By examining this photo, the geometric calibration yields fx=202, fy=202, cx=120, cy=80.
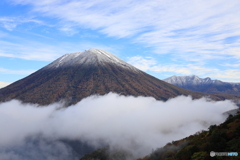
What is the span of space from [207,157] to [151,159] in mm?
27025

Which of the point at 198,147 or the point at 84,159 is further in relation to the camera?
the point at 84,159

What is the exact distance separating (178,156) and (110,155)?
151298mm

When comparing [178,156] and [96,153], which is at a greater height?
[178,156]

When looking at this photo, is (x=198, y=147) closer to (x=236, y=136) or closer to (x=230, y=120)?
(x=236, y=136)

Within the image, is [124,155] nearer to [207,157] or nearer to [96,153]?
[96,153]

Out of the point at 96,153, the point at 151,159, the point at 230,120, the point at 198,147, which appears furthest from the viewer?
the point at 96,153

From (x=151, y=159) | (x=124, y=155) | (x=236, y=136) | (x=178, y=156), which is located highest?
(x=236, y=136)

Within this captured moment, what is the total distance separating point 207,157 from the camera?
30.0m

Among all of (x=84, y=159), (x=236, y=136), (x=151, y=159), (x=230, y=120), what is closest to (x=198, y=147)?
(x=236, y=136)

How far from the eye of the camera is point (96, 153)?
18562cm

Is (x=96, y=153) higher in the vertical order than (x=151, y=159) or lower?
lower

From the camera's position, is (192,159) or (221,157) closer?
(221,157)

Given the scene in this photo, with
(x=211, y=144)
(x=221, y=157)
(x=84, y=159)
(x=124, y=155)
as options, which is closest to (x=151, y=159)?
(x=211, y=144)

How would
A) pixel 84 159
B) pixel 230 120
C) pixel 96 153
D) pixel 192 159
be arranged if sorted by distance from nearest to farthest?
pixel 192 159 < pixel 230 120 < pixel 84 159 < pixel 96 153
